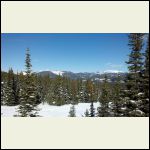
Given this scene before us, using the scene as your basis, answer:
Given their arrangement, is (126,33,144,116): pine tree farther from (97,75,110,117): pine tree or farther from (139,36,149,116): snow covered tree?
(97,75,110,117): pine tree

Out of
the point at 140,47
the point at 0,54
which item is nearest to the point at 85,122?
the point at 0,54

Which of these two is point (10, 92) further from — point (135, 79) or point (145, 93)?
point (145, 93)

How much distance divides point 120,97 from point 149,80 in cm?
288

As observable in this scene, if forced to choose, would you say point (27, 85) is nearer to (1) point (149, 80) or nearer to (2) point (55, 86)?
(1) point (149, 80)

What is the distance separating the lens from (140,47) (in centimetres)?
2036

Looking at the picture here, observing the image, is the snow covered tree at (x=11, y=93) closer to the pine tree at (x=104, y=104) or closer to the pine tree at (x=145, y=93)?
the pine tree at (x=104, y=104)

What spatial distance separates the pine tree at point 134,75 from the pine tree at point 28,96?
932cm

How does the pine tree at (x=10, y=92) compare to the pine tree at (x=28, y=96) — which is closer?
the pine tree at (x=28, y=96)

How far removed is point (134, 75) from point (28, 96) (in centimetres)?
1128

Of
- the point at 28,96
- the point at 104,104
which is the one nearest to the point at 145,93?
the point at 104,104

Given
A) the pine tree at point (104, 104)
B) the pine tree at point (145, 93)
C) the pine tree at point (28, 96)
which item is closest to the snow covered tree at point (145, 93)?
the pine tree at point (145, 93)

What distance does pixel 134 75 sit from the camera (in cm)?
1956

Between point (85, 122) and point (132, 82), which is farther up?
point (132, 82)

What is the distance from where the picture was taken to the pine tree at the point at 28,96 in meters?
25.2
